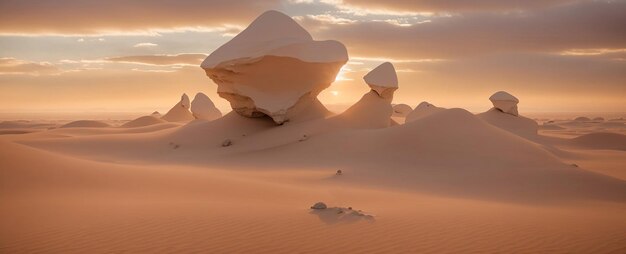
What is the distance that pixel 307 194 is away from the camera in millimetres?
11797

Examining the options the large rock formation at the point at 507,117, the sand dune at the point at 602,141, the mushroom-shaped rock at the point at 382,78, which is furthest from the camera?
the large rock formation at the point at 507,117

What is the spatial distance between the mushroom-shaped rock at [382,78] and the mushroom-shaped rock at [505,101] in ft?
44.7

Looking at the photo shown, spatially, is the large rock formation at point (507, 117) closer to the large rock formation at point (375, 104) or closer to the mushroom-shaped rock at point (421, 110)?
the mushroom-shaped rock at point (421, 110)

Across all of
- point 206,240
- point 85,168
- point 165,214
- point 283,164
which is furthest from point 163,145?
point 206,240

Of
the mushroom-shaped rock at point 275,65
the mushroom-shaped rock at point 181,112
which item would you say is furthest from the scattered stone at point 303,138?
the mushroom-shaped rock at point 181,112

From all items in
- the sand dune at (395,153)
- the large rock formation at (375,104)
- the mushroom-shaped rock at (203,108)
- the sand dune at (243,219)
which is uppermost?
the mushroom-shaped rock at (203,108)

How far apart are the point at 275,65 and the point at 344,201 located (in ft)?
53.5

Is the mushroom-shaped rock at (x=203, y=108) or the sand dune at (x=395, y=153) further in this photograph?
the mushroom-shaped rock at (x=203, y=108)

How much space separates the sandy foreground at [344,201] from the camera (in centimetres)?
716

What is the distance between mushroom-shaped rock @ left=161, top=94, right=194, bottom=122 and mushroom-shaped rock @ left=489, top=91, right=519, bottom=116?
3117 centimetres

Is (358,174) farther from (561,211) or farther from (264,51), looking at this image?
(264,51)

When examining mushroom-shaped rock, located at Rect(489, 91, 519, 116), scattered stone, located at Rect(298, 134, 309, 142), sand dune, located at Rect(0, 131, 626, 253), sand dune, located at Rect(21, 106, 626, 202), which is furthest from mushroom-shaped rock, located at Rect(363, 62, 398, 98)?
sand dune, located at Rect(0, 131, 626, 253)

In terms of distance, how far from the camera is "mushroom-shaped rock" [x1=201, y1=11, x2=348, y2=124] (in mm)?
25453

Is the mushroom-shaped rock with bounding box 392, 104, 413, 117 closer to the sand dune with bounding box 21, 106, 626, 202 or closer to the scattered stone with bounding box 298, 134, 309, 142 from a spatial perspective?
the sand dune with bounding box 21, 106, 626, 202
